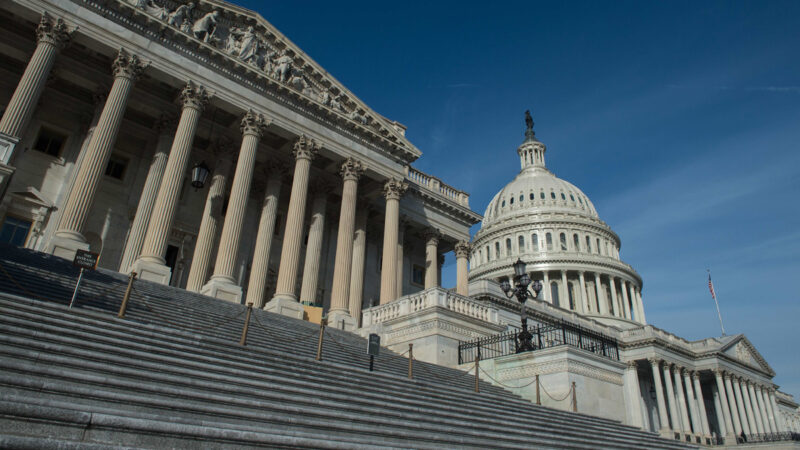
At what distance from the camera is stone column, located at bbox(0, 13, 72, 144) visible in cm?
1786

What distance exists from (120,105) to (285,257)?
9.52 meters

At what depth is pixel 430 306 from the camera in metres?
21.0

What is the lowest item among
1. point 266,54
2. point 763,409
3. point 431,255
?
point 763,409

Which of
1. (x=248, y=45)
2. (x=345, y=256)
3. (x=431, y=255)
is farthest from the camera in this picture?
(x=431, y=255)

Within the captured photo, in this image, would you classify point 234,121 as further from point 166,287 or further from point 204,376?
point 204,376

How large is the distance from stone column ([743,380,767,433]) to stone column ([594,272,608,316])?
22.0 meters

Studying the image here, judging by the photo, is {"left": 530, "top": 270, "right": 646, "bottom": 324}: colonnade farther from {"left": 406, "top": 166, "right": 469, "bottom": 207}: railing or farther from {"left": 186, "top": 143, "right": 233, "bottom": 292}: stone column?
{"left": 186, "top": 143, "right": 233, "bottom": 292}: stone column

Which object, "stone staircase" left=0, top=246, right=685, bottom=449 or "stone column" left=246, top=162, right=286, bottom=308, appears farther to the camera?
"stone column" left=246, top=162, right=286, bottom=308

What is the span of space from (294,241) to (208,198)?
16.0ft

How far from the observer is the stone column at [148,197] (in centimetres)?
2067

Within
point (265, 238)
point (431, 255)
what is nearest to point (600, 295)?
point (431, 255)

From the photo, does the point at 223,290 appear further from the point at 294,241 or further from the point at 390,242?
the point at 390,242

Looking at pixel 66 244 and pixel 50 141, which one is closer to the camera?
pixel 66 244

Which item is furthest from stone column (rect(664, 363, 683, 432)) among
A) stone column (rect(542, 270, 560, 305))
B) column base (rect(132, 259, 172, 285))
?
column base (rect(132, 259, 172, 285))
